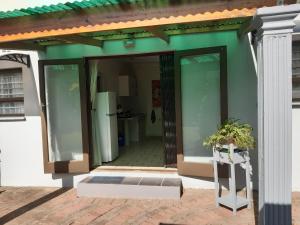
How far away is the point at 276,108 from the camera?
305 cm

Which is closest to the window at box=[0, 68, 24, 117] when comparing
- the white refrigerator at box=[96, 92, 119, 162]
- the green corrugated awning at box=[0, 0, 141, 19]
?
the white refrigerator at box=[96, 92, 119, 162]

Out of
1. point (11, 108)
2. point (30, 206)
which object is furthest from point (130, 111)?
point (30, 206)

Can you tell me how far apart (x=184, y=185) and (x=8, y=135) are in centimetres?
361

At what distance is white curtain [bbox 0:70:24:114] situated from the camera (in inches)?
245

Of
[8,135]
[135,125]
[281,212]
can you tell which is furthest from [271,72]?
[135,125]

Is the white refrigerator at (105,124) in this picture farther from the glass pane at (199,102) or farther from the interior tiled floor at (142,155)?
the glass pane at (199,102)

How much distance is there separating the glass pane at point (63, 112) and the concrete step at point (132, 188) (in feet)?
2.50

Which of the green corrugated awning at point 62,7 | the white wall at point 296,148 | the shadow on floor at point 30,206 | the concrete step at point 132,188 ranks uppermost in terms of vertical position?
the green corrugated awning at point 62,7

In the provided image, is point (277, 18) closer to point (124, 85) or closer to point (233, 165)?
Result: point (233, 165)

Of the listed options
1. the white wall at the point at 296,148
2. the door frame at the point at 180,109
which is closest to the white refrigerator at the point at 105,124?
the door frame at the point at 180,109

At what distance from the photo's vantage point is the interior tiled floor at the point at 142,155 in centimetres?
656

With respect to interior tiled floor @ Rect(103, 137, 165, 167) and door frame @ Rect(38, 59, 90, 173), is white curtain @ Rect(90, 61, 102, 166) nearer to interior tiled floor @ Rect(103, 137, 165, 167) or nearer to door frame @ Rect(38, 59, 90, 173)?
interior tiled floor @ Rect(103, 137, 165, 167)

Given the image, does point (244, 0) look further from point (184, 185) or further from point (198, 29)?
point (184, 185)

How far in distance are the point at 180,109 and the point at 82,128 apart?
189 centimetres
